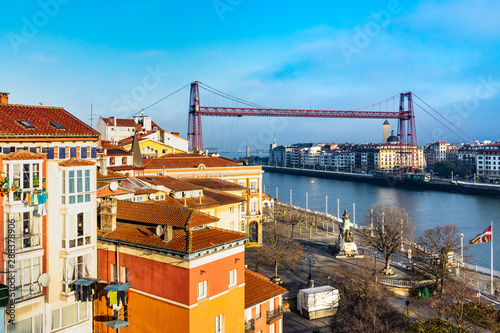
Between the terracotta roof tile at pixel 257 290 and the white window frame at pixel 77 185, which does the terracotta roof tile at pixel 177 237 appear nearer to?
the white window frame at pixel 77 185

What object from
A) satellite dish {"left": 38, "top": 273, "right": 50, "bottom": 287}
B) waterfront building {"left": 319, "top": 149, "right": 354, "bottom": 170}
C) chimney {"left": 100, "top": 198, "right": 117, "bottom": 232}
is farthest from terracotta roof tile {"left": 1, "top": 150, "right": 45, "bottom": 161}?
waterfront building {"left": 319, "top": 149, "right": 354, "bottom": 170}

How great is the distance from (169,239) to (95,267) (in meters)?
1.36

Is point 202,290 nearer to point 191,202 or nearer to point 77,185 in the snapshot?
point 77,185

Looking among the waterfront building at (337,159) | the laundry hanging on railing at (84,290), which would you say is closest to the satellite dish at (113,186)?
the laundry hanging on railing at (84,290)

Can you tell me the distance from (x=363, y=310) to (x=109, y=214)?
15.6 feet

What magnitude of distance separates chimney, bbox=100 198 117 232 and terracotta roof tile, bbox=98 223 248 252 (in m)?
0.08

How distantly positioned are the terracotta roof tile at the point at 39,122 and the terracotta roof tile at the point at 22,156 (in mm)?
216

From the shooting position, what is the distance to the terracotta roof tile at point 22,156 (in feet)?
16.6

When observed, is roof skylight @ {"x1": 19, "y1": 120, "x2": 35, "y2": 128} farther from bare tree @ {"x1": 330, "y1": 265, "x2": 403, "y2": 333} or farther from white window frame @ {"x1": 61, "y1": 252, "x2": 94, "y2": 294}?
bare tree @ {"x1": 330, "y1": 265, "x2": 403, "y2": 333}

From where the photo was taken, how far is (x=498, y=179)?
150ft

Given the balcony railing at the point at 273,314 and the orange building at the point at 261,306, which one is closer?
the orange building at the point at 261,306

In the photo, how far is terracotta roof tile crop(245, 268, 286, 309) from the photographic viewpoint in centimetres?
675

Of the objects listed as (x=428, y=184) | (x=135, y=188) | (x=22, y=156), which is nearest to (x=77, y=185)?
(x=22, y=156)

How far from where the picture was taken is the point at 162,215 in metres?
5.90
